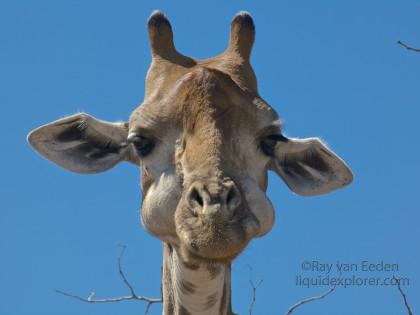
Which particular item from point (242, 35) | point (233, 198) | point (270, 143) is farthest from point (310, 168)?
point (233, 198)

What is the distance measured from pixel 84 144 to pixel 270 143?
164 cm

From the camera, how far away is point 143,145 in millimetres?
6863

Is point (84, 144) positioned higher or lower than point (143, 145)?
higher

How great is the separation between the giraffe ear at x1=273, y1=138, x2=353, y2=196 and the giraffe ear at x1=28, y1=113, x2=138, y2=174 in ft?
4.10

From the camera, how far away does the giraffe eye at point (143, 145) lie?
268 inches

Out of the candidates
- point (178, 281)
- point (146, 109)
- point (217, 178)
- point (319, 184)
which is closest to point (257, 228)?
point (217, 178)

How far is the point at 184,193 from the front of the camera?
5.97 metres

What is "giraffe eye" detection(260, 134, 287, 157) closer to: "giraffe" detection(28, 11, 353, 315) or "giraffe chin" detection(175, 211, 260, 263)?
"giraffe" detection(28, 11, 353, 315)

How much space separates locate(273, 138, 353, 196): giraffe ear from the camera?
7.58 metres

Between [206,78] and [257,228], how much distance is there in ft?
3.91

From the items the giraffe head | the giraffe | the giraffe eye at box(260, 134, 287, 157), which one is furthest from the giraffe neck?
the giraffe eye at box(260, 134, 287, 157)

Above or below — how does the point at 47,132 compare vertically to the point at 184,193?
above

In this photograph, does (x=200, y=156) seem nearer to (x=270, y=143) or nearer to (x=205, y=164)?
(x=205, y=164)

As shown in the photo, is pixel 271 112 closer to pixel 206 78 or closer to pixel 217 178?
pixel 206 78
